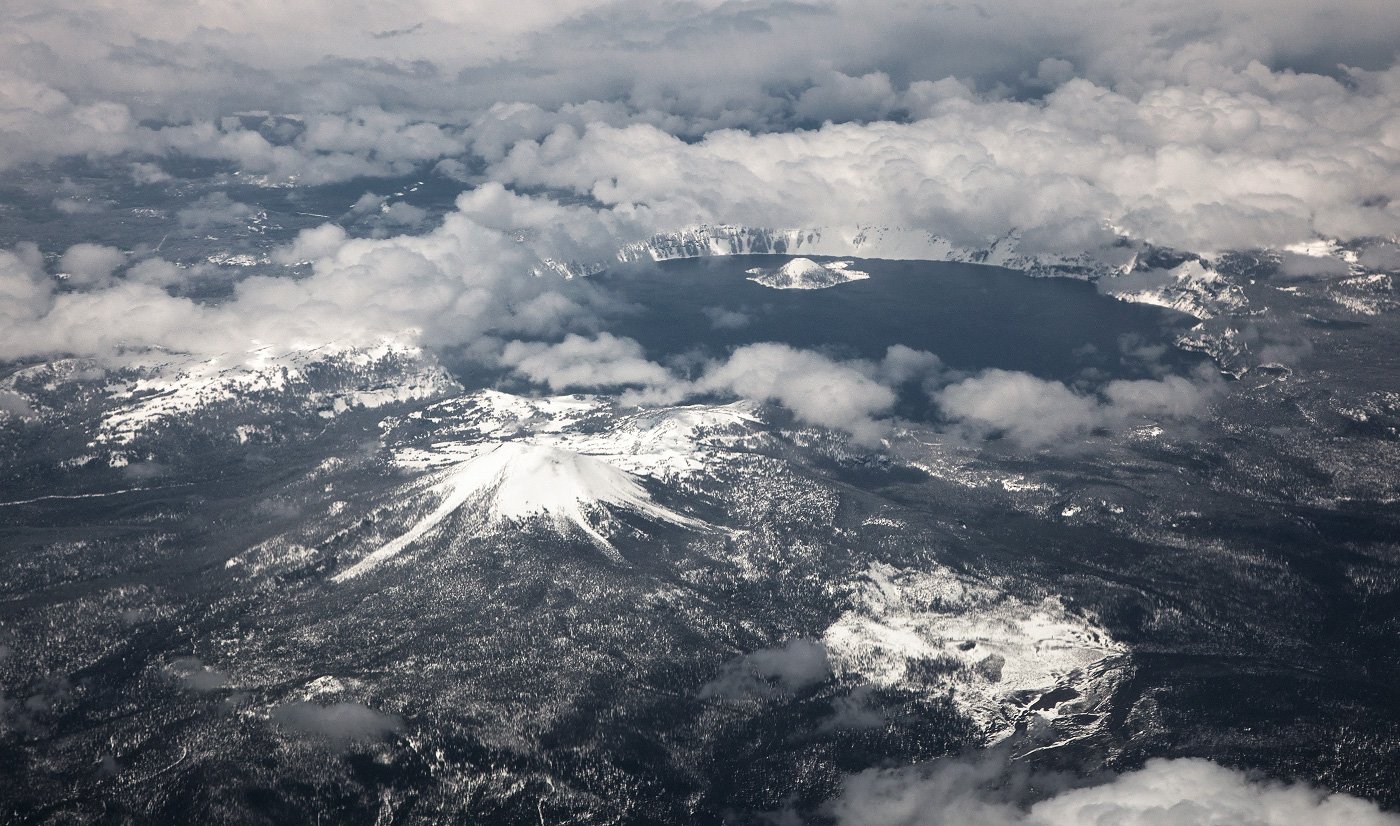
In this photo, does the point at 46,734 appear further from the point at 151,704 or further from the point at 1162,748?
the point at 1162,748

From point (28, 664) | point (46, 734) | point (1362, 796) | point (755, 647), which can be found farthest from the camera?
point (755, 647)

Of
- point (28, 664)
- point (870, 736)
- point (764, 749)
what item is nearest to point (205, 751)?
point (28, 664)

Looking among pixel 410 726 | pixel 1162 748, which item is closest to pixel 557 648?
pixel 410 726

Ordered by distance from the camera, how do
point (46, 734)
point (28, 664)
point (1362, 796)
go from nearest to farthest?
point (1362, 796)
point (46, 734)
point (28, 664)

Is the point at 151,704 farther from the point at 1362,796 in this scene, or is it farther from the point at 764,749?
the point at 1362,796

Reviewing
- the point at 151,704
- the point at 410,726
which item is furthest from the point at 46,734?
the point at 410,726

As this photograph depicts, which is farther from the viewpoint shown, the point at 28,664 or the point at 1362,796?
the point at 28,664

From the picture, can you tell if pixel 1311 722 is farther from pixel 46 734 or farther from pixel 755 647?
pixel 46 734

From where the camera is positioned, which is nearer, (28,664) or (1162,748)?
(1162,748)

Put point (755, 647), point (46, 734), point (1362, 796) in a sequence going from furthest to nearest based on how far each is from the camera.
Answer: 1. point (755, 647)
2. point (46, 734)
3. point (1362, 796)
